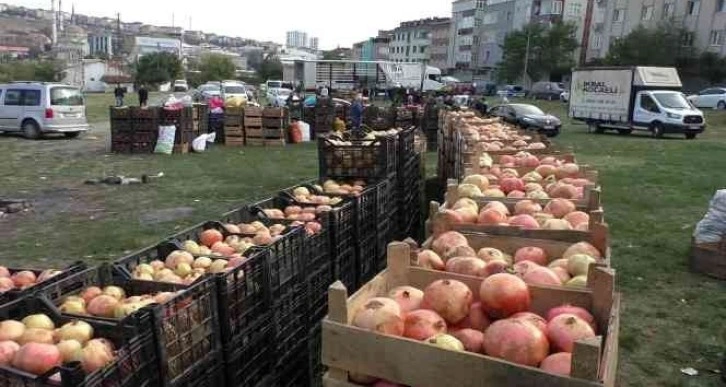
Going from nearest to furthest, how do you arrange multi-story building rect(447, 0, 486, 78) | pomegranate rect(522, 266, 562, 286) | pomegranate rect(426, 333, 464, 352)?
pomegranate rect(426, 333, 464, 352), pomegranate rect(522, 266, 562, 286), multi-story building rect(447, 0, 486, 78)

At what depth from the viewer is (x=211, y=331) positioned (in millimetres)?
2889

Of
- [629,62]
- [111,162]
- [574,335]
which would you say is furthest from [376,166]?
[629,62]

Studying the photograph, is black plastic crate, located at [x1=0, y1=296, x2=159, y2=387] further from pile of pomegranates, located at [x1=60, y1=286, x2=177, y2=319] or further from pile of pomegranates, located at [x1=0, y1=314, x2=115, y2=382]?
pile of pomegranates, located at [x1=60, y1=286, x2=177, y2=319]

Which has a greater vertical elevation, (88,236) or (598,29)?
(598,29)

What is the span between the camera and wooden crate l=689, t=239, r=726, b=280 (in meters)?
6.38

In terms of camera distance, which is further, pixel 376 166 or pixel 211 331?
pixel 376 166

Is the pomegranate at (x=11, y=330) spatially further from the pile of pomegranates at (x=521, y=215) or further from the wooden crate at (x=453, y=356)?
the pile of pomegranates at (x=521, y=215)

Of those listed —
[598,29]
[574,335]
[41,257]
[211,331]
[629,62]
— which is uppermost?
[598,29]

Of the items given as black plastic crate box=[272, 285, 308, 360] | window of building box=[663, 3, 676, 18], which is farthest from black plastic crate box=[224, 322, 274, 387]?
window of building box=[663, 3, 676, 18]

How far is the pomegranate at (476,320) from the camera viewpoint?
8.07 feet

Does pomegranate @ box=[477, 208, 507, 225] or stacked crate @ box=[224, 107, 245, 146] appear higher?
pomegranate @ box=[477, 208, 507, 225]

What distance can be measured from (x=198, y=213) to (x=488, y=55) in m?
86.6

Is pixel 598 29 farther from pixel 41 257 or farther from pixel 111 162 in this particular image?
pixel 41 257

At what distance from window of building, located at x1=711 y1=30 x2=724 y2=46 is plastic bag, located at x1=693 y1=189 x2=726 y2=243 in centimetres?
5031
